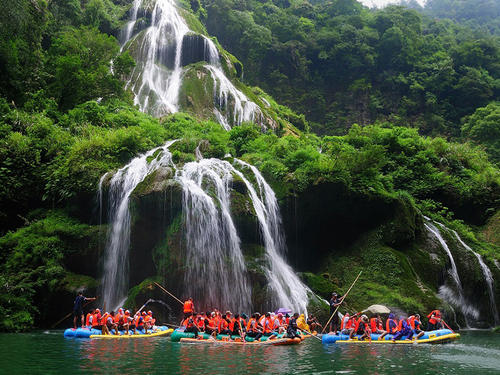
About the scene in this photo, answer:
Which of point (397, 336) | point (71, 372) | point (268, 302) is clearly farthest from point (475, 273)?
point (71, 372)

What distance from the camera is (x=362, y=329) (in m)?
13.2

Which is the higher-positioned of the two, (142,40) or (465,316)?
(142,40)

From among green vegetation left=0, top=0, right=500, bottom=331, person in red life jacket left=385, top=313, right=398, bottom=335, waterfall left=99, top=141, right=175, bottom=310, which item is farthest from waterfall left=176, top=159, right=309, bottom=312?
person in red life jacket left=385, top=313, right=398, bottom=335

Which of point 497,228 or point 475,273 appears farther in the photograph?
point 497,228

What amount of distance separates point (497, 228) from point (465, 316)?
666 cm

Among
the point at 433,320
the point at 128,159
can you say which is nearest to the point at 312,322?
the point at 433,320

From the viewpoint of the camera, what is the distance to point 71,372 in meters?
7.37

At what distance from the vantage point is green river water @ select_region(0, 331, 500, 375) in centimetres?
789

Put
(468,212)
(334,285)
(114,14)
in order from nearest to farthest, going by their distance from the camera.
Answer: (334,285), (468,212), (114,14)

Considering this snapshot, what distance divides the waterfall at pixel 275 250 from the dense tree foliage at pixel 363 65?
28365 mm

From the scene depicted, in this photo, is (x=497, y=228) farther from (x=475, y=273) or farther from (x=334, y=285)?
(x=334, y=285)

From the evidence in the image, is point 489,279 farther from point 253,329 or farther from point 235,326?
point 235,326

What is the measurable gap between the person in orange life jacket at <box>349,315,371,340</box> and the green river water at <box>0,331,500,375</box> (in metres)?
0.98

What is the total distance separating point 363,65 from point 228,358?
152 ft
